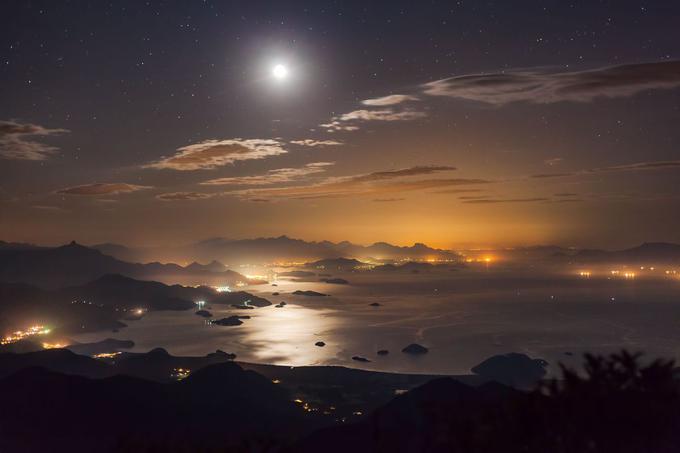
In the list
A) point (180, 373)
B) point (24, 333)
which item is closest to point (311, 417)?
point (180, 373)

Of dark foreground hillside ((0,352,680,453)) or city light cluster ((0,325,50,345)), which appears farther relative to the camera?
city light cluster ((0,325,50,345))

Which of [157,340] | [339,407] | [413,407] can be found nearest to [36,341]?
[157,340]

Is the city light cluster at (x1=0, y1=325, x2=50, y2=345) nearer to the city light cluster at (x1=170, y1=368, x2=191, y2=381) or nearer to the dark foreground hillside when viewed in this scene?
the dark foreground hillside

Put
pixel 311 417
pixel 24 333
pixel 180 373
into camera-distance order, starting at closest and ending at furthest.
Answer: pixel 311 417 < pixel 180 373 < pixel 24 333

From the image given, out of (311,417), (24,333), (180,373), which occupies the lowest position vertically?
(24,333)

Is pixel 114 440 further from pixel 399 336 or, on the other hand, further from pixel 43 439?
Result: pixel 399 336

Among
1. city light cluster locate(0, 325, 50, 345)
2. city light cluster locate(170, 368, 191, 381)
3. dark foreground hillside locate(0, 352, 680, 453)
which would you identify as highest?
dark foreground hillside locate(0, 352, 680, 453)

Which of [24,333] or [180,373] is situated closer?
[180,373]

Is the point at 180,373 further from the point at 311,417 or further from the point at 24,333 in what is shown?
the point at 24,333

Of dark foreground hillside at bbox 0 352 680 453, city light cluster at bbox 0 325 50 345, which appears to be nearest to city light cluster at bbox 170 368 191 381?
dark foreground hillside at bbox 0 352 680 453

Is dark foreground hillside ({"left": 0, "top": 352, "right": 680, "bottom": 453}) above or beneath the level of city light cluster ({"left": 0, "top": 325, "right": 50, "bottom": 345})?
above

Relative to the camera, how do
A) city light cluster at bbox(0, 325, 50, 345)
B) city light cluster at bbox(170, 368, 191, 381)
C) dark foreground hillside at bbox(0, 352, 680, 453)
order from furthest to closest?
city light cluster at bbox(0, 325, 50, 345) → city light cluster at bbox(170, 368, 191, 381) → dark foreground hillside at bbox(0, 352, 680, 453)
